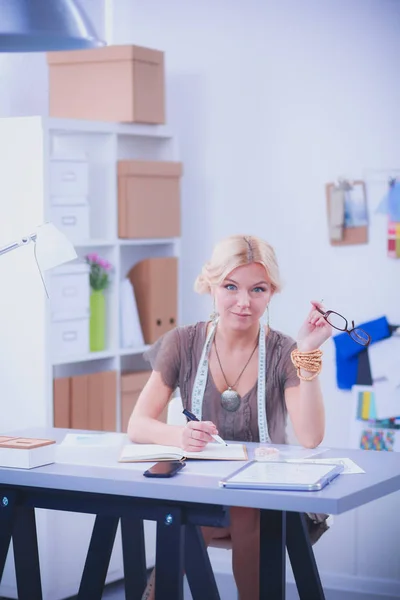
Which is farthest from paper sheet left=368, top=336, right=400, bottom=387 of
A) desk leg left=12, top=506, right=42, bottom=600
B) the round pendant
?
desk leg left=12, top=506, right=42, bottom=600

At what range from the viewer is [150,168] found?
441 centimetres

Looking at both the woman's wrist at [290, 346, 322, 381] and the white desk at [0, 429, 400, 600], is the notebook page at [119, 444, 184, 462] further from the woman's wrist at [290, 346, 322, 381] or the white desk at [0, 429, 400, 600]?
the woman's wrist at [290, 346, 322, 381]

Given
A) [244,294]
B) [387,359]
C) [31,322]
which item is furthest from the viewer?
[387,359]

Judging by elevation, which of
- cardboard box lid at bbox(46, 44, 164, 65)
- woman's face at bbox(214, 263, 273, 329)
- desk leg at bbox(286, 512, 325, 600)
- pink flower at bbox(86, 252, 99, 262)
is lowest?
desk leg at bbox(286, 512, 325, 600)

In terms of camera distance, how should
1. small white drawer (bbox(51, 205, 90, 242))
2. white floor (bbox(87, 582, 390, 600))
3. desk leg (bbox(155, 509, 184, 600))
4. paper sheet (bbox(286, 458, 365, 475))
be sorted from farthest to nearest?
white floor (bbox(87, 582, 390, 600)), small white drawer (bbox(51, 205, 90, 242)), paper sheet (bbox(286, 458, 365, 475)), desk leg (bbox(155, 509, 184, 600))

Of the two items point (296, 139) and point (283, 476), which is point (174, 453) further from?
point (296, 139)

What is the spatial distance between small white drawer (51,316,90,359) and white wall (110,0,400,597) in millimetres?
726

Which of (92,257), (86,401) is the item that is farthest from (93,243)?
(86,401)

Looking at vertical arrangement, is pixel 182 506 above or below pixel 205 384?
below

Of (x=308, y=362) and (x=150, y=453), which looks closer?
(x=150, y=453)

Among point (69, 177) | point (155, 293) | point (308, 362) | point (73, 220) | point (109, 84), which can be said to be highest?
point (109, 84)

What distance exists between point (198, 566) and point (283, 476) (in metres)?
0.38

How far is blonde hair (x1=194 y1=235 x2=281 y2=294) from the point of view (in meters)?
3.18

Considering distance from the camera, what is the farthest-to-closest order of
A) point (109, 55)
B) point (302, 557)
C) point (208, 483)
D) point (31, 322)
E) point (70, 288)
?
point (109, 55) < point (70, 288) < point (31, 322) < point (302, 557) < point (208, 483)
